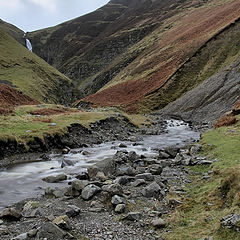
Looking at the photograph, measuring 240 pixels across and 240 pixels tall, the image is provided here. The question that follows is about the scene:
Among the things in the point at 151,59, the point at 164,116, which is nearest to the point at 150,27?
the point at 151,59

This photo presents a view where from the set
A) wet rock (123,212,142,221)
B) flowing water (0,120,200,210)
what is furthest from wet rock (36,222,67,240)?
flowing water (0,120,200,210)

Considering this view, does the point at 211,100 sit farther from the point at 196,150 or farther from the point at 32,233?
the point at 32,233

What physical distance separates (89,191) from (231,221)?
6280 millimetres

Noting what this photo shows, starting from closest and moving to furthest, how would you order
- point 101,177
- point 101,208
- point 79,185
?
point 101,208 → point 79,185 → point 101,177

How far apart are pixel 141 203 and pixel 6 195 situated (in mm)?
7359

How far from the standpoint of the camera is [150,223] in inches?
350

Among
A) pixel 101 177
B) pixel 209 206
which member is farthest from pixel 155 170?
pixel 209 206

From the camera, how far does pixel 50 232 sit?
819 cm

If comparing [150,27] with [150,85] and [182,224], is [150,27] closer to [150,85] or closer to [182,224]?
[150,85]

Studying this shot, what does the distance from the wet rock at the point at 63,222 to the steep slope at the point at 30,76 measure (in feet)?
230

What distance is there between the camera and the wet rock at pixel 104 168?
15.6 metres

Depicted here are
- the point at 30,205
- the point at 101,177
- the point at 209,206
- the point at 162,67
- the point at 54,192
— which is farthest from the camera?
the point at 162,67

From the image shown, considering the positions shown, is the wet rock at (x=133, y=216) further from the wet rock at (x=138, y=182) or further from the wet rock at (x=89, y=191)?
the wet rock at (x=138, y=182)

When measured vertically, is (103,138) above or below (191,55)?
below
